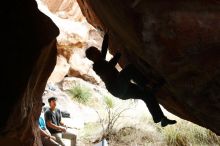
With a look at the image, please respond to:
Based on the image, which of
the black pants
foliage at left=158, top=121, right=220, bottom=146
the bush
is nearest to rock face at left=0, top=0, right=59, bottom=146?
the black pants

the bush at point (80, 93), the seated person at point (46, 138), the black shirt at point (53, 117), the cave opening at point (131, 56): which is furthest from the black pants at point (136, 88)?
the bush at point (80, 93)

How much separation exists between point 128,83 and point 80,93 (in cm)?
1172

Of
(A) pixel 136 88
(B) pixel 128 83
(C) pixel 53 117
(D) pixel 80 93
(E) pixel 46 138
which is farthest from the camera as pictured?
(D) pixel 80 93

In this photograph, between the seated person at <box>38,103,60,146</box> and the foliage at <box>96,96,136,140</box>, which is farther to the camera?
the foliage at <box>96,96,136,140</box>

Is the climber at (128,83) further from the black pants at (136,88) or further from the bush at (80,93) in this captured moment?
the bush at (80,93)

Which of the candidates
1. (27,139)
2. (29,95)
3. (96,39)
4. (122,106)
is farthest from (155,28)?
(96,39)

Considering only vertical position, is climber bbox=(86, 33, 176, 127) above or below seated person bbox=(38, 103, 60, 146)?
above

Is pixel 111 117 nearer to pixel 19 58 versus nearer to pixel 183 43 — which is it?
pixel 19 58

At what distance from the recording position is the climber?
496 centimetres

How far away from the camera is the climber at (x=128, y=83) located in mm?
4961

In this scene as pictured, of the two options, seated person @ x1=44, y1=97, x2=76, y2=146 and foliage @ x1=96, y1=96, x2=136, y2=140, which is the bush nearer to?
foliage @ x1=96, y1=96, x2=136, y2=140

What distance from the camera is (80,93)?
16609 mm

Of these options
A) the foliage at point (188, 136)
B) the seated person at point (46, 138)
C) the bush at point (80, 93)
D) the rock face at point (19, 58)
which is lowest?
the bush at point (80, 93)

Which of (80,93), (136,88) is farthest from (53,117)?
(80,93)
